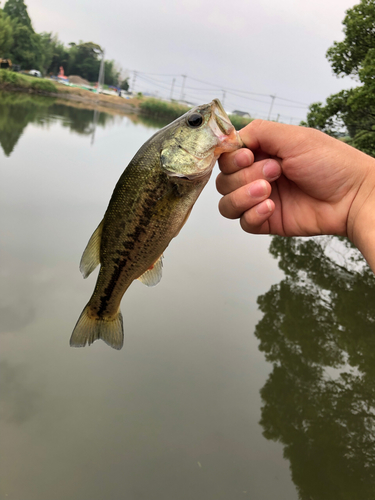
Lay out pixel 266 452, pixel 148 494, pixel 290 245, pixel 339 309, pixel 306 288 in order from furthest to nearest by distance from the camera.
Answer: pixel 290 245 < pixel 306 288 < pixel 339 309 < pixel 266 452 < pixel 148 494

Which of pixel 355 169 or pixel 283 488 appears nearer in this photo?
pixel 355 169

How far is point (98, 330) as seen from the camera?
89.5 inches

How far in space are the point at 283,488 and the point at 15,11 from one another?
290 feet

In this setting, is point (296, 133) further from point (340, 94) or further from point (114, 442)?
point (340, 94)

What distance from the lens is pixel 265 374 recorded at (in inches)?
215

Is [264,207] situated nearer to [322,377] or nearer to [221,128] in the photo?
[221,128]

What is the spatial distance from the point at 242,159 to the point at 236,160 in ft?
0.15

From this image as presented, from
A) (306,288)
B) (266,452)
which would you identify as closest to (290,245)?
(306,288)

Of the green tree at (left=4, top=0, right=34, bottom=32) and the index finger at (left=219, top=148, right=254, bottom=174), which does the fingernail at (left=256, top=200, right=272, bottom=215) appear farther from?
the green tree at (left=4, top=0, right=34, bottom=32)

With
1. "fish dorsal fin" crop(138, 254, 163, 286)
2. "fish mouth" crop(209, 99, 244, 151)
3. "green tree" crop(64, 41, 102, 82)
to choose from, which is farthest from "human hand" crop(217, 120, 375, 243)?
"green tree" crop(64, 41, 102, 82)

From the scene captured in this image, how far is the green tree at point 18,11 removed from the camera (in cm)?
6875

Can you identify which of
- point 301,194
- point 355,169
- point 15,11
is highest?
point 15,11

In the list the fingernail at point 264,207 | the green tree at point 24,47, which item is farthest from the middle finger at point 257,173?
the green tree at point 24,47

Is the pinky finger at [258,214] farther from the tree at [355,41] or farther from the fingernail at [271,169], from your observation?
the tree at [355,41]
